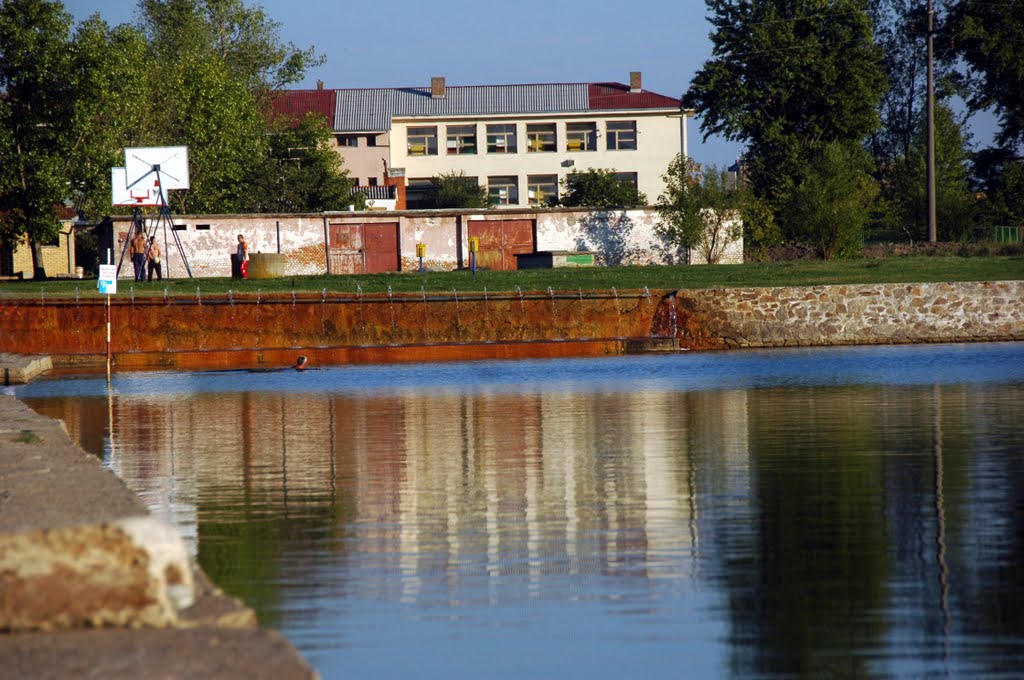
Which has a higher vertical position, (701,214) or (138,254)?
(701,214)

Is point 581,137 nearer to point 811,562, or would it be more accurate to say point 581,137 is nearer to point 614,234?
point 614,234

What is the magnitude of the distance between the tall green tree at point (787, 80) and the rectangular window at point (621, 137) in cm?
2873

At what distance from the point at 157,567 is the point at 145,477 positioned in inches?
331

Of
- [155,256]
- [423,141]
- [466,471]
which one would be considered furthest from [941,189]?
[466,471]

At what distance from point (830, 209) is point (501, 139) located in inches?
2071

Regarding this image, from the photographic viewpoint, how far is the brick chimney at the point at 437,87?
366 ft

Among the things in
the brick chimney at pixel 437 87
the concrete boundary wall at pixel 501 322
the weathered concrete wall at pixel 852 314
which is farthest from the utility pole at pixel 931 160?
the brick chimney at pixel 437 87

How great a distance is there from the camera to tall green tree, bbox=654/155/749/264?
57.2 metres

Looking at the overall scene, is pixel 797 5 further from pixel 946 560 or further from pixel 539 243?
pixel 946 560

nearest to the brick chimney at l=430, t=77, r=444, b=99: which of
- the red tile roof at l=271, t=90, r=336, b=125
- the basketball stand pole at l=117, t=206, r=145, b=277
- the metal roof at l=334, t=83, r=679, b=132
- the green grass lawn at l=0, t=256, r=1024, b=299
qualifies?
the metal roof at l=334, t=83, r=679, b=132

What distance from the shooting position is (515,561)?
1045 cm

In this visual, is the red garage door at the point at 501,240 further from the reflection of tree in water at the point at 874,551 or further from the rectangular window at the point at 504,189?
the rectangular window at the point at 504,189

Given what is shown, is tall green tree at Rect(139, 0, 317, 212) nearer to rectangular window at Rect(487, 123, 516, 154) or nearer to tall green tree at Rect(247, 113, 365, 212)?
tall green tree at Rect(247, 113, 365, 212)

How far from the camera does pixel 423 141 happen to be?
108562 mm
